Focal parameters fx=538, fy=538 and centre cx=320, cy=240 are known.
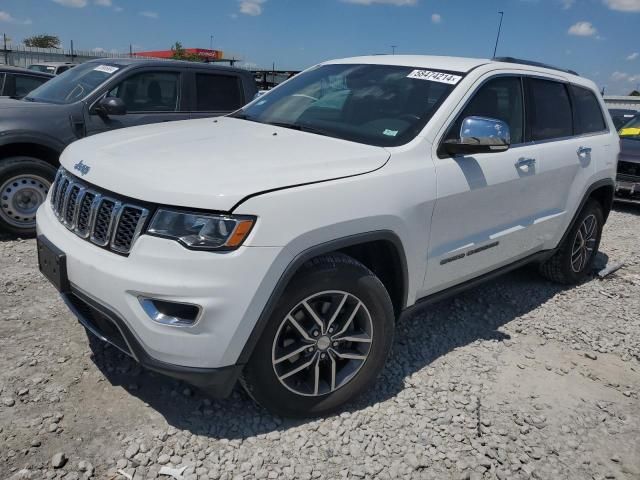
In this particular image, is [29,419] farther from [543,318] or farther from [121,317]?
[543,318]

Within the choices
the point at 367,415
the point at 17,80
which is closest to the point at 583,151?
the point at 367,415

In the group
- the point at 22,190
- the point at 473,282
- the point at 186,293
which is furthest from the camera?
the point at 22,190

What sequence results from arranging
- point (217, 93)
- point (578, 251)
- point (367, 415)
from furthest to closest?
point (217, 93) < point (578, 251) < point (367, 415)

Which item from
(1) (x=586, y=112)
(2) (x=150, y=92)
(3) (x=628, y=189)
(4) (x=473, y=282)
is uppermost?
(1) (x=586, y=112)

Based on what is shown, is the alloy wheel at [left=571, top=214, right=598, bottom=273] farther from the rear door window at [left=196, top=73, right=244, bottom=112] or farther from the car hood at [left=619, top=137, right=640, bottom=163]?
Answer: the rear door window at [left=196, top=73, right=244, bottom=112]

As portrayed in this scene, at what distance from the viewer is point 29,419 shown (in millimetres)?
2572

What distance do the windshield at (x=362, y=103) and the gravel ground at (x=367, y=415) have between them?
142 centimetres

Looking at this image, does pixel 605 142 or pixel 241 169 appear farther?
pixel 605 142

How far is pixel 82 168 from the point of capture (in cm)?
264

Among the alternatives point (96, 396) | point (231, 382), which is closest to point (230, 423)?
point (231, 382)

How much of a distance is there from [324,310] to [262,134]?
1110 mm

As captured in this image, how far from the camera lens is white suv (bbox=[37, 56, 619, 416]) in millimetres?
2193

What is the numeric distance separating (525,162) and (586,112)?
1.42 m

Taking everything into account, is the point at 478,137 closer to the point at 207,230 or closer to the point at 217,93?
the point at 207,230
